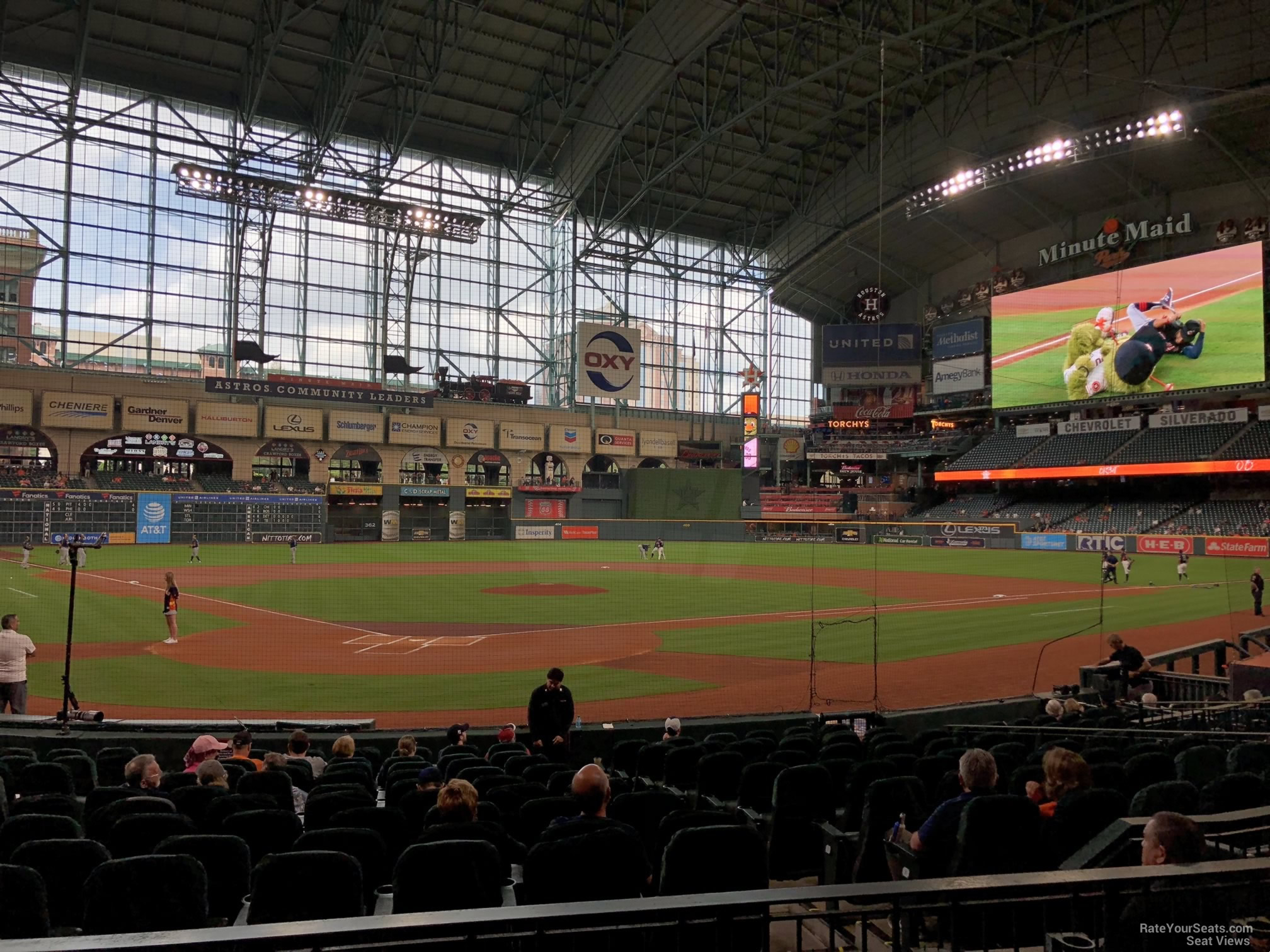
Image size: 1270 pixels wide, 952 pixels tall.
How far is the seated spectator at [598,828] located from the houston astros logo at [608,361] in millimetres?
25761

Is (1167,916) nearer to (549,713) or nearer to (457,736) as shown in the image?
(549,713)

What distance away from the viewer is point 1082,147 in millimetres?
46125

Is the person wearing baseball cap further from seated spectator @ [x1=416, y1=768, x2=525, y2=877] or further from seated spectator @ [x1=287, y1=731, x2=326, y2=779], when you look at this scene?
seated spectator @ [x1=416, y1=768, x2=525, y2=877]

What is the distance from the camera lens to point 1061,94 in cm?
4922

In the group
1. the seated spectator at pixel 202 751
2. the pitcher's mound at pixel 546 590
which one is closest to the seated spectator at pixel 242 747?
the seated spectator at pixel 202 751

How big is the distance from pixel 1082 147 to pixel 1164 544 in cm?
2349

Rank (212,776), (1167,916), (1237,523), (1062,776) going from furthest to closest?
(1237,523)
(212,776)
(1062,776)
(1167,916)

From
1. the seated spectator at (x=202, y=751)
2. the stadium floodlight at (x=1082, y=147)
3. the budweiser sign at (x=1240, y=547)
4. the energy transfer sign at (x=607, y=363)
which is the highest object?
the stadium floodlight at (x=1082, y=147)

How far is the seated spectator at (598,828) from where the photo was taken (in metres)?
3.99

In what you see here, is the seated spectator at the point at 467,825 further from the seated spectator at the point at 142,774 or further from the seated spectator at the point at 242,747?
the seated spectator at the point at 242,747

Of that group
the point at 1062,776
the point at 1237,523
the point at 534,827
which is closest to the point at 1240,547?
the point at 1237,523

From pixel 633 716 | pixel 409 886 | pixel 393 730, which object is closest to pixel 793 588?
pixel 633 716

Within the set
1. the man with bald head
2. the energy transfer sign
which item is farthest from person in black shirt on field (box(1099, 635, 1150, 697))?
the energy transfer sign

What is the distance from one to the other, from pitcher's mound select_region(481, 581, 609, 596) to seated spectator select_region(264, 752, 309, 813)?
972 inches
